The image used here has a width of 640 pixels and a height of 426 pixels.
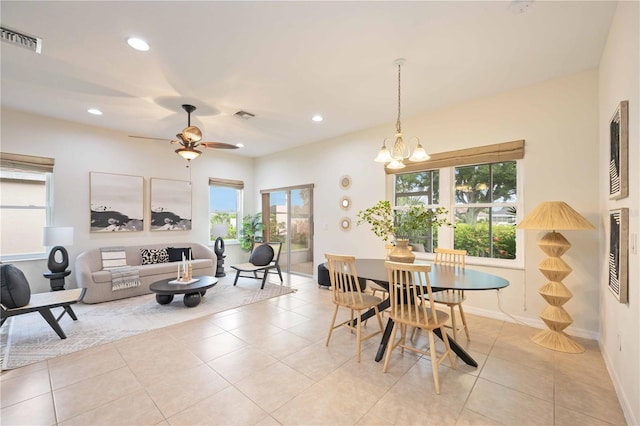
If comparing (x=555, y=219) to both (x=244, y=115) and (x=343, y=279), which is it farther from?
(x=244, y=115)

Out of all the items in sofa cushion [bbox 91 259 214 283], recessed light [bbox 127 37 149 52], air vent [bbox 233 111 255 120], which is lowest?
sofa cushion [bbox 91 259 214 283]

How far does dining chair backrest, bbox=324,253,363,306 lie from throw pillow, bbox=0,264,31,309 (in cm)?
313

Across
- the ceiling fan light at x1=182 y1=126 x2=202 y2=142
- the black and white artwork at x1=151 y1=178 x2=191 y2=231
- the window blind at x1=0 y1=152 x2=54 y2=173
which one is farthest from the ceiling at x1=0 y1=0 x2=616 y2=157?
the black and white artwork at x1=151 y1=178 x2=191 y2=231

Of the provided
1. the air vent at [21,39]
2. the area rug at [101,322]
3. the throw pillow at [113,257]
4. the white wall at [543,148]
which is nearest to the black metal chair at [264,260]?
the area rug at [101,322]

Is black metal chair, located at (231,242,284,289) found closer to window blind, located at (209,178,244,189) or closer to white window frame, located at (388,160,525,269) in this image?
window blind, located at (209,178,244,189)

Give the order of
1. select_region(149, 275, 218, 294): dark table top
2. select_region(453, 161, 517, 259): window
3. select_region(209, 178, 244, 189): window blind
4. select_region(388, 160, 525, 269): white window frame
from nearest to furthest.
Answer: select_region(388, 160, 525, 269): white window frame → select_region(453, 161, 517, 259): window → select_region(149, 275, 218, 294): dark table top → select_region(209, 178, 244, 189): window blind

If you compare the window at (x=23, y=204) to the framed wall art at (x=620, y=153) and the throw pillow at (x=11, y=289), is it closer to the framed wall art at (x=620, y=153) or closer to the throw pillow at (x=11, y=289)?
the throw pillow at (x=11, y=289)

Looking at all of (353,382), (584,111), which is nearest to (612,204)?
(584,111)

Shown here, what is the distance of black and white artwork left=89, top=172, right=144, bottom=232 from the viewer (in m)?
4.87

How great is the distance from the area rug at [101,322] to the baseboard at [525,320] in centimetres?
288

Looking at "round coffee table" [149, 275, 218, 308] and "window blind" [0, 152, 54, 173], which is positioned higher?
"window blind" [0, 152, 54, 173]

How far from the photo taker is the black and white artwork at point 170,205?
5.55 metres

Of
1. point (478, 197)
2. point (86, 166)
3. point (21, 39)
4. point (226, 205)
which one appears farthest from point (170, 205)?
point (478, 197)

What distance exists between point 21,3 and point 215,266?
440cm
